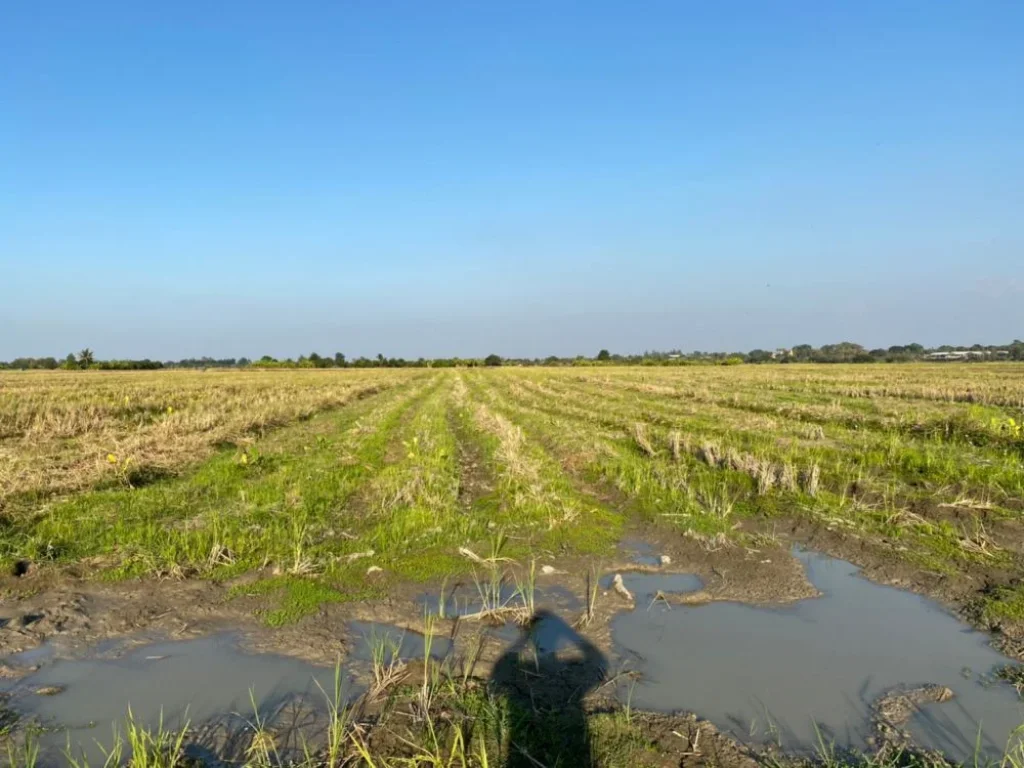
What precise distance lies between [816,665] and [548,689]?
77.6 inches

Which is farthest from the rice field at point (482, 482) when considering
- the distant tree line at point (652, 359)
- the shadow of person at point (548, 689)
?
the distant tree line at point (652, 359)

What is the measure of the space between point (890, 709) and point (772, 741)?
90 centimetres

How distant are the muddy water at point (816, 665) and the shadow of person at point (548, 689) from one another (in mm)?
323

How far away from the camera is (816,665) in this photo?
4344mm

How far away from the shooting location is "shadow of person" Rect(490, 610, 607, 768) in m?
3.33

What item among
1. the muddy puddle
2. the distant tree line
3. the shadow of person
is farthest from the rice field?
the distant tree line

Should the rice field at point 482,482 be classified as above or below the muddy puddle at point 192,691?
above

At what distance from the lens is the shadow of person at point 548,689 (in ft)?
10.9

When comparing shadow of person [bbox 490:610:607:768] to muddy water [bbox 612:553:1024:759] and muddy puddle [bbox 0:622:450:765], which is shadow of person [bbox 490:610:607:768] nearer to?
muddy water [bbox 612:553:1024:759]

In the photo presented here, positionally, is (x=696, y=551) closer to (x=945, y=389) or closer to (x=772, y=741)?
(x=772, y=741)

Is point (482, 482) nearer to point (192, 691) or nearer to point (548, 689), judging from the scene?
point (548, 689)

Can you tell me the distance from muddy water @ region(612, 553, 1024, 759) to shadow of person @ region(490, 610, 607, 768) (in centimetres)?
32

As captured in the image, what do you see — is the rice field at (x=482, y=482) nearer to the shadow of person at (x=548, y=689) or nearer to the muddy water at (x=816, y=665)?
the muddy water at (x=816, y=665)

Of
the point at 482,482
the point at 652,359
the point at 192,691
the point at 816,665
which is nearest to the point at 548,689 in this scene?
the point at 816,665
